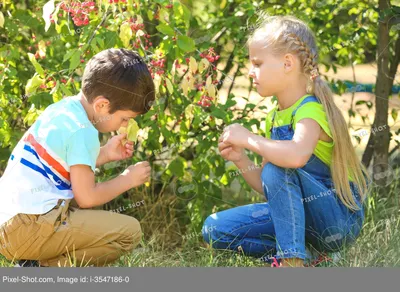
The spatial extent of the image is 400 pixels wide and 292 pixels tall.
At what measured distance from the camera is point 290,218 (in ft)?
9.25

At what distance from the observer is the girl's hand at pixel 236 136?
285 centimetres

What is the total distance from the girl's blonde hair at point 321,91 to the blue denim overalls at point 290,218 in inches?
1.7

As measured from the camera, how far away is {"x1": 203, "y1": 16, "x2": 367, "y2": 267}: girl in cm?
281

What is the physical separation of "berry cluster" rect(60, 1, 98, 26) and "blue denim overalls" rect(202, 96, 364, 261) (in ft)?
3.03

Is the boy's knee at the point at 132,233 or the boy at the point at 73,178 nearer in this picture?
the boy at the point at 73,178

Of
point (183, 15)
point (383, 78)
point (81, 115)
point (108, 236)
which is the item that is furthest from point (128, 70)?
point (383, 78)

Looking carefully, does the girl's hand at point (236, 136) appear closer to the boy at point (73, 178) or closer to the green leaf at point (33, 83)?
the boy at point (73, 178)

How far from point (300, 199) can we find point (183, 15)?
0.93m

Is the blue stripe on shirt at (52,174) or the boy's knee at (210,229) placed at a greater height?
the blue stripe on shirt at (52,174)

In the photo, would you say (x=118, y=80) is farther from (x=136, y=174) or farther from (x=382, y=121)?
(x=382, y=121)

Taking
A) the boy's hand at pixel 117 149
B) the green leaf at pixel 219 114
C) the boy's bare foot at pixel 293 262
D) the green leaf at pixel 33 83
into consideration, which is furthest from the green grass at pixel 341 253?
the green leaf at pixel 33 83

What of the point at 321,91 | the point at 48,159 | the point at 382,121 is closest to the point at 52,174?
the point at 48,159

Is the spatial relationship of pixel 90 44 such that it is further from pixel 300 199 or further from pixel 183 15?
pixel 300 199

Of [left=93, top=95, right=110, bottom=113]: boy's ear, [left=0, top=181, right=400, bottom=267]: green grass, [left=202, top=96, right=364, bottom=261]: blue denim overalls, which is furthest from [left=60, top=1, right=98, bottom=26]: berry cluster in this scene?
[left=0, top=181, right=400, bottom=267]: green grass
